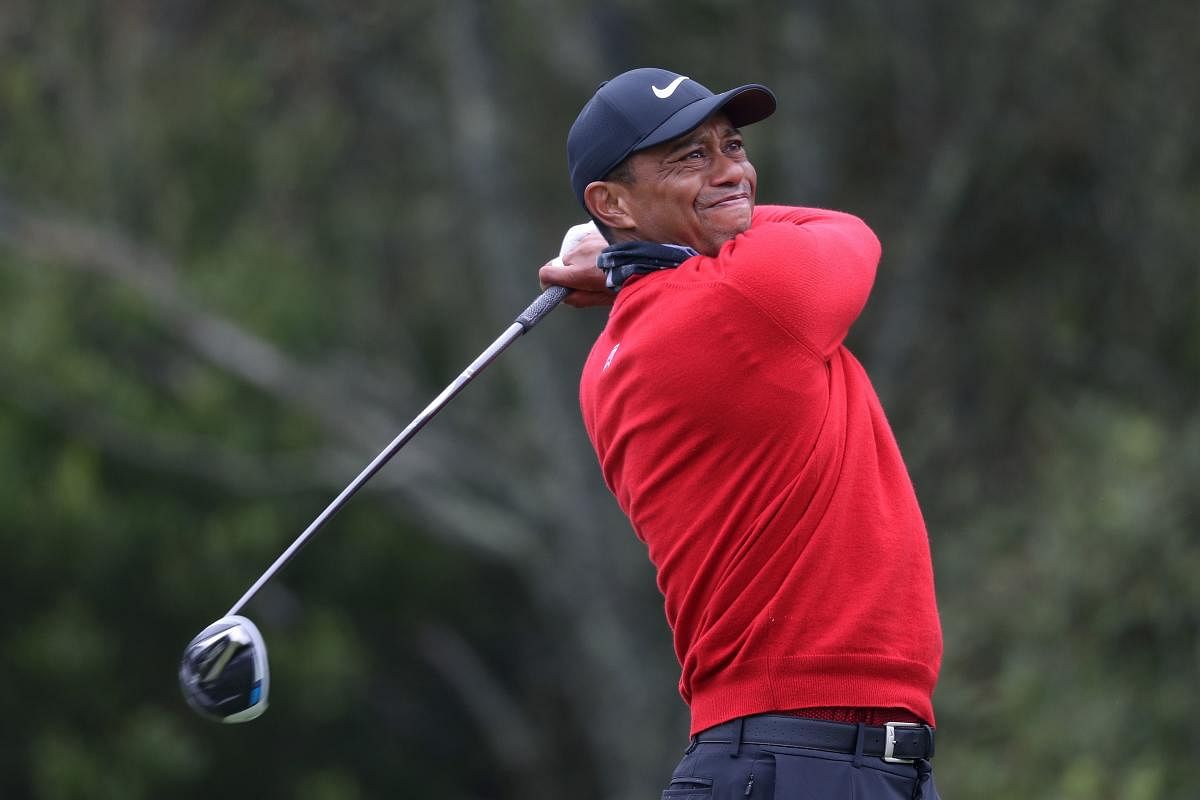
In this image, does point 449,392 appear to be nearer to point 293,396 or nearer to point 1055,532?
point 1055,532

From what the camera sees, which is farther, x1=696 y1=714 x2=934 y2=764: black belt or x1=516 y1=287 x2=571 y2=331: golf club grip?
x1=516 y1=287 x2=571 y2=331: golf club grip

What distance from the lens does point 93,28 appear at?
14.5m

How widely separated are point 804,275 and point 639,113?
18.1 inches

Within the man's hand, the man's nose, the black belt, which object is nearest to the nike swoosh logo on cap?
the man's nose

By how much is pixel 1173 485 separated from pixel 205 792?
768 cm

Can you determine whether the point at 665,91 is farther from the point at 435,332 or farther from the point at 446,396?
the point at 435,332

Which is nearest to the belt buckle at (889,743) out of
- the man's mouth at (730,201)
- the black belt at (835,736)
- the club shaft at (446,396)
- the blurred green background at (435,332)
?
the black belt at (835,736)

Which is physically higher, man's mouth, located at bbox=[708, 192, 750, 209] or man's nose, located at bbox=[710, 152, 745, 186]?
man's nose, located at bbox=[710, 152, 745, 186]

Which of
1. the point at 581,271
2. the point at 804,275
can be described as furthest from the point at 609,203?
the point at 804,275

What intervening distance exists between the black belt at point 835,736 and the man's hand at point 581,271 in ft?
3.13

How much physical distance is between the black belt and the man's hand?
3.13 feet

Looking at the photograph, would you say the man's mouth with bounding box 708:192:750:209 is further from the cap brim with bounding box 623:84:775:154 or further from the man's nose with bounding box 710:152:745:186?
the cap brim with bounding box 623:84:775:154

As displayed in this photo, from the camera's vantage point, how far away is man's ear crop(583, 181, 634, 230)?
3.33 meters

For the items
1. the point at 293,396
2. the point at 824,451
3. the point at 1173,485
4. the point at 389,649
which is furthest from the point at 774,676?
the point at 389,649
